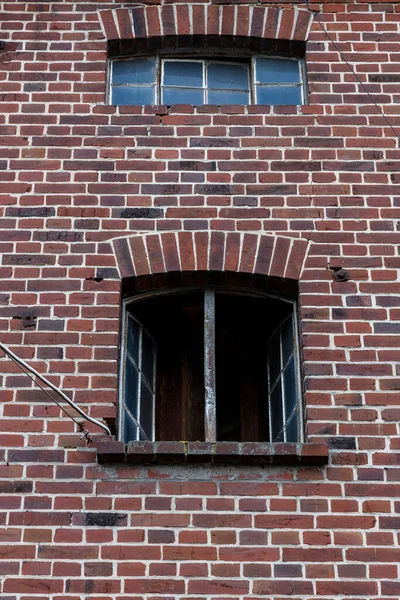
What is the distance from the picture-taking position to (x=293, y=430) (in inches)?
284

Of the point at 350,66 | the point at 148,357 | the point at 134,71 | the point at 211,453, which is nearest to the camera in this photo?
the point at 211,453

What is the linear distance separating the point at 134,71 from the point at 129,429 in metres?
3.16

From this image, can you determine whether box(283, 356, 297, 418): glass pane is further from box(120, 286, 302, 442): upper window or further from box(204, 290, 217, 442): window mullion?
box(204, 290, 217, 442): window mullion

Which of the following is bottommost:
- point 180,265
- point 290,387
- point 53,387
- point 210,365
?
point 53,387

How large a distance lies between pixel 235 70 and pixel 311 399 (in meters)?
3.16

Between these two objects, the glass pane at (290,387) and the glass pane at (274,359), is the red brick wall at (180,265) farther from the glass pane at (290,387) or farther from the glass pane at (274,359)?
the glass pane at (274,359)

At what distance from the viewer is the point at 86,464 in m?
6.78

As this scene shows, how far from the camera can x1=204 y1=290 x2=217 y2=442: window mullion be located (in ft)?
23.3

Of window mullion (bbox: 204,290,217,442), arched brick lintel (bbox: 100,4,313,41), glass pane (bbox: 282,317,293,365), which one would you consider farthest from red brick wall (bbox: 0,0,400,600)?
window mullion (bbox: 204,290,217,442)

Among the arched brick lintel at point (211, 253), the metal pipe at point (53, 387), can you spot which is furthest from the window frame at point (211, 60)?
the metal pipe at point (53, 387)

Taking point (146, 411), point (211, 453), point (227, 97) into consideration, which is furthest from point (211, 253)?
point (227, 97)

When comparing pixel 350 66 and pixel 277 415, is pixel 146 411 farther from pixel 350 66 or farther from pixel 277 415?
pixel 350 66

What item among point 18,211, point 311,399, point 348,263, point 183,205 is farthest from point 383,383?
point 18,211

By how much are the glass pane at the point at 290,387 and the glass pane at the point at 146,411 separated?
1.00 meters
